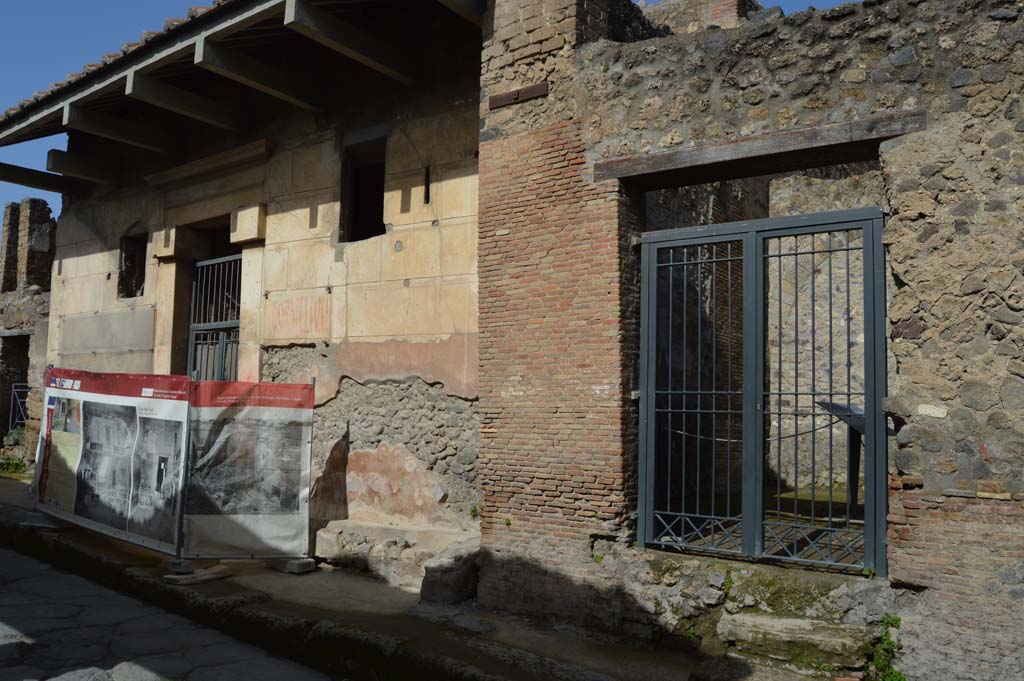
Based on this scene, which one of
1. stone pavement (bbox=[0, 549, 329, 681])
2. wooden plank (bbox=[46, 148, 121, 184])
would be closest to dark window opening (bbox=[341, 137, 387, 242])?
stone pavement (bbox=[0, 549, 329, 681])

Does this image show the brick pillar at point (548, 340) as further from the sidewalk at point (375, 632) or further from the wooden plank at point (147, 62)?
the wooden plank at point (147, 62)

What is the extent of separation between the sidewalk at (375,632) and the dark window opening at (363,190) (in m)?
3.64

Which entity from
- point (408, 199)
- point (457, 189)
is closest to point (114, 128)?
point (408, 199)

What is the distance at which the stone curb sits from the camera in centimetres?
479

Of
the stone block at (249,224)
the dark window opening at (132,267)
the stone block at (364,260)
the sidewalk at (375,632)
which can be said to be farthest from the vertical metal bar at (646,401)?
the dark window opening at (132,267)

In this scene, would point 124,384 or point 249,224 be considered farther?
point 249,224

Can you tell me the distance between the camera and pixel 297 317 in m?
8.54

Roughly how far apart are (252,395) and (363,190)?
11.5 feet

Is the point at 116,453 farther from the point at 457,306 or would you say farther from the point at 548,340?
the point at 548,340

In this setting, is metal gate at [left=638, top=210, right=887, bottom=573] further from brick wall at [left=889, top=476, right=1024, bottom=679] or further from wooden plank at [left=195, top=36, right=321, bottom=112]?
wooden plank at [left=195, top=36, right=321, bottom=112]

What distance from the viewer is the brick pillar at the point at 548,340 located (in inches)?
224

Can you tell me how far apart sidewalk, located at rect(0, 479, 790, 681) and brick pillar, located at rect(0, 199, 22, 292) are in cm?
894

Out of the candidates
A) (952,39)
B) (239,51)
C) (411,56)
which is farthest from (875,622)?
(239,51)

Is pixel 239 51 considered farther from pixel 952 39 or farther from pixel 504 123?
pixel 952 39
